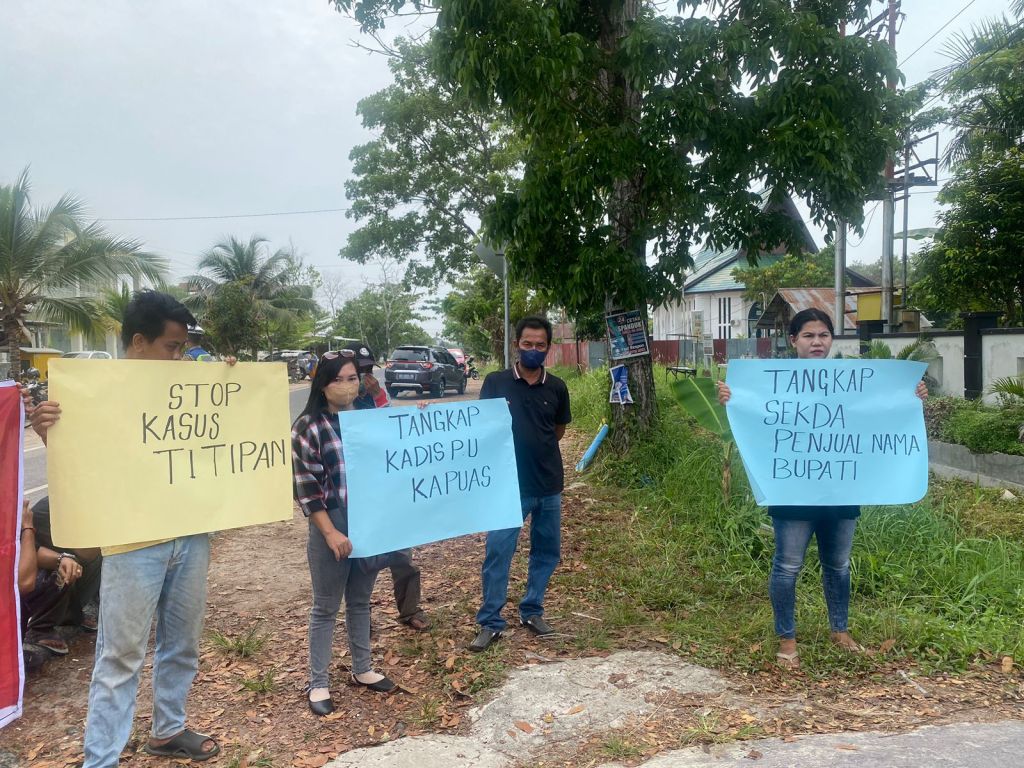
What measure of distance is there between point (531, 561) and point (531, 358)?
1.21 meters

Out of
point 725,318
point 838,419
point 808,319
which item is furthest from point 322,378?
point 725,318

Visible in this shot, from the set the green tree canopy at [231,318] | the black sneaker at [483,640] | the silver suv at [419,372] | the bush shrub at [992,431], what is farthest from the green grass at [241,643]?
the green tree canopy at [231,318]

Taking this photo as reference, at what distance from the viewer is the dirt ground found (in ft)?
10.5

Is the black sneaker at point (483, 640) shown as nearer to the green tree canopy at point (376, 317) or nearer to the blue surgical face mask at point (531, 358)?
the blue surgical face mask at point (531, 358)

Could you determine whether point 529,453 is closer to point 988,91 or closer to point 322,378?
point 322,378

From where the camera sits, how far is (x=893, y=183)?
1623cm

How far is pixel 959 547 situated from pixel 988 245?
12782 millimetres

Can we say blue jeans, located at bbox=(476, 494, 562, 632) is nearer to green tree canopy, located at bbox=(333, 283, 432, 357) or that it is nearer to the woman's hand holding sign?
the woman's hand holding sign

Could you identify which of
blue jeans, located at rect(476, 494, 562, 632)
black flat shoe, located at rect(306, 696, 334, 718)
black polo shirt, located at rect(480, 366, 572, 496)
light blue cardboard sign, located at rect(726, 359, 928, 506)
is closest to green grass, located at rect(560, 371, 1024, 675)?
blue jeans, located at rect(476, 494, 562, 632)

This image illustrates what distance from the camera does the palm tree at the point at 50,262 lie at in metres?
15.9

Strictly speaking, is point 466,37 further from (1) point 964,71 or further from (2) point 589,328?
(1) point 964,71

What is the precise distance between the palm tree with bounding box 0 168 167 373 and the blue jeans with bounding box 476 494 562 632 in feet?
53.1

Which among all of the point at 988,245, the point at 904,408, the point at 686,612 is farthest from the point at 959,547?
the point at 988,245

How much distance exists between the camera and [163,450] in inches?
118
